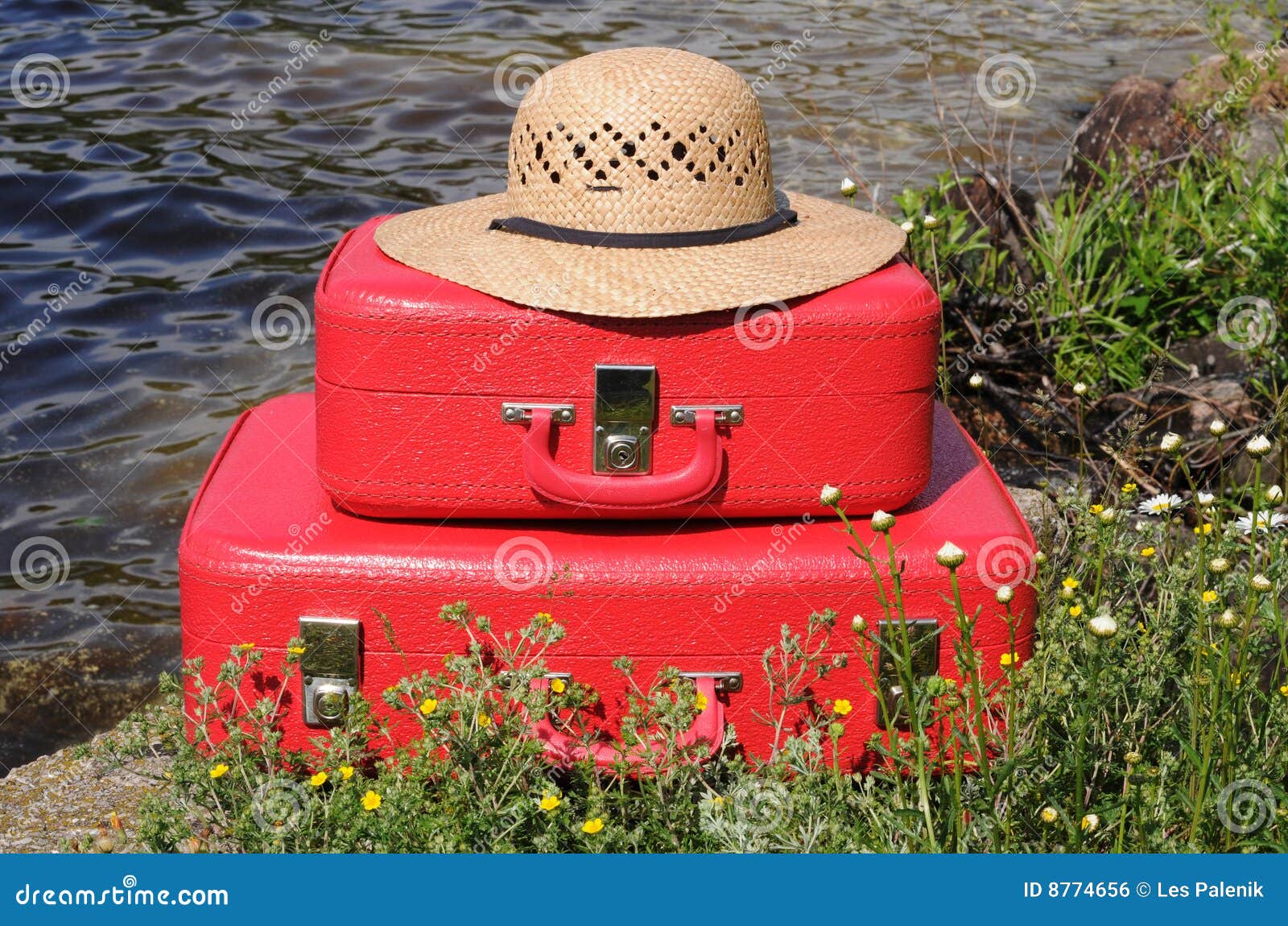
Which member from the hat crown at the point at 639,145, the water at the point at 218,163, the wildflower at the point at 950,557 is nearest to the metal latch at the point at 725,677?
the wildflower at the point at 950,557

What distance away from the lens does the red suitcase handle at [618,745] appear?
7.94ft

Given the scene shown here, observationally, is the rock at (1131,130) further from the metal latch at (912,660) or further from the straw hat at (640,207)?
the metal latch at (912,660)

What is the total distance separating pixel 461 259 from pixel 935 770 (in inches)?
55.9

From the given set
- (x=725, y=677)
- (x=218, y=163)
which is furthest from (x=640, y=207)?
(x=218, y=163)

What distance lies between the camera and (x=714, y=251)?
266 cm

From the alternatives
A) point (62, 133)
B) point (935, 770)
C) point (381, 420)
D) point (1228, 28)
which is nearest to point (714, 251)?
point (381, 420)

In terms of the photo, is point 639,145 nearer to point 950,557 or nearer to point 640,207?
point 640,207

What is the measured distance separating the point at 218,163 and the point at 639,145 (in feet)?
16.9

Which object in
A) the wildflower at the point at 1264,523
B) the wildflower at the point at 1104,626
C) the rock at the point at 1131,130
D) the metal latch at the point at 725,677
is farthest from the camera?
the rock at the point at 1131,130

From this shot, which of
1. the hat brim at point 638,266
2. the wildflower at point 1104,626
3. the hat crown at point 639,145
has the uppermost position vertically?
the hat crown at point 639,145

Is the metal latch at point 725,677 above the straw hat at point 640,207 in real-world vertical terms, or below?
below

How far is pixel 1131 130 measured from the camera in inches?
257

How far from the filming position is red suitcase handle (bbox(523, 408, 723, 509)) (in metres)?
2.48

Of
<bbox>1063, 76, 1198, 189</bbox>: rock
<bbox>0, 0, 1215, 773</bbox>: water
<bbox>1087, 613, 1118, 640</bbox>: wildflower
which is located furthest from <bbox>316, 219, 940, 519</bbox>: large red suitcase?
<bbox>1063, 76, 1198, 189</bbox>: rock
